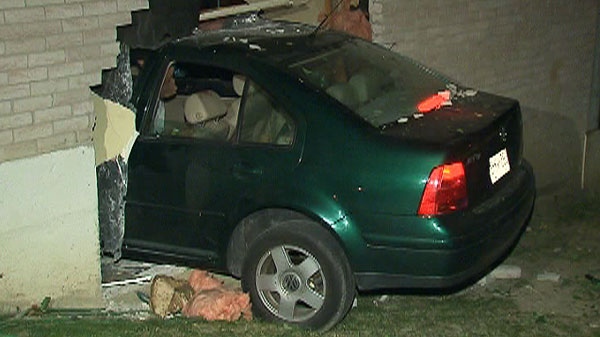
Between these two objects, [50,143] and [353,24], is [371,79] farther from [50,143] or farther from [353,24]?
[353,24]

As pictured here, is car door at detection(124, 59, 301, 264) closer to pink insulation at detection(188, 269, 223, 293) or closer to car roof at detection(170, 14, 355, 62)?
car roof at detection(170, 14, 355, 62)

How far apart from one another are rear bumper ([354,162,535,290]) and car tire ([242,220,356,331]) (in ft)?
0.49

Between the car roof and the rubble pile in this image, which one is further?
the car roof

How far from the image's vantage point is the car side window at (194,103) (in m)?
6.54

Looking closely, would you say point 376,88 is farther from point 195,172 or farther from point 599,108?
point 599,108

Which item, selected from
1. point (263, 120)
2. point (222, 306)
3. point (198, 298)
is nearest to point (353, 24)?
point (263, 120)

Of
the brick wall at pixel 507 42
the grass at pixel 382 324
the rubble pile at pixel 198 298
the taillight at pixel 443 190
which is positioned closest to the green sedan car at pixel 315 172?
the taillight at pixel 443 190

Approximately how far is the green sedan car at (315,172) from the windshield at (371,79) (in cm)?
1

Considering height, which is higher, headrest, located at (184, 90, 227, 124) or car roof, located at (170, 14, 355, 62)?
car roof, located at (170, 14, 355, 62)

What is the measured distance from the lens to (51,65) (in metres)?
6.19

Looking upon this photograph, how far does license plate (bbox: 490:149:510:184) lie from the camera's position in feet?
20.3

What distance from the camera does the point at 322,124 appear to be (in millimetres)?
5980

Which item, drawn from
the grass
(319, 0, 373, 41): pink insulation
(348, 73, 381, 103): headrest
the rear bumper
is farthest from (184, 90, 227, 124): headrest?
(319, 0, 373, 41): pink insulation

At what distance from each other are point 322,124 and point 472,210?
97cm
